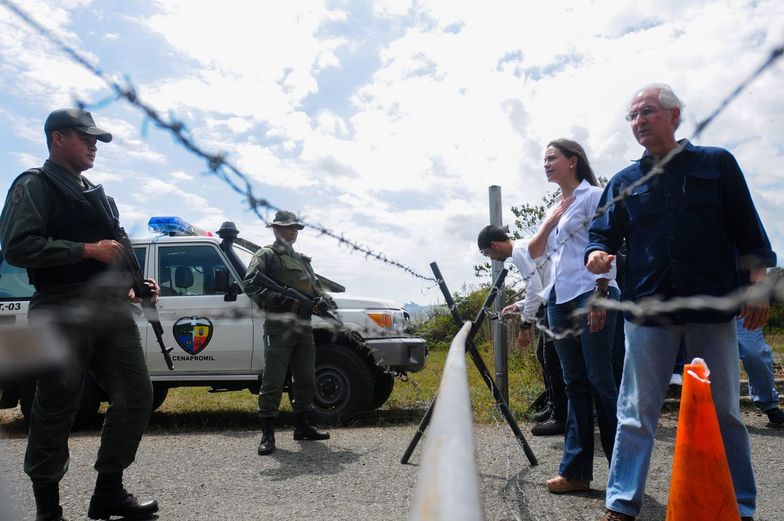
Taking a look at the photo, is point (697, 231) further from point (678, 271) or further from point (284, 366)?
point (284, 366)

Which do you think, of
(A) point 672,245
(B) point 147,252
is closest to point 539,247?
(A) point 672,245

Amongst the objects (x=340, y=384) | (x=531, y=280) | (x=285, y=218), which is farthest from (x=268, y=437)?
(x=285, y=218)

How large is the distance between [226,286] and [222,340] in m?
0.64

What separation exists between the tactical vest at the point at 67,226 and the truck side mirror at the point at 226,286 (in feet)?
10.3

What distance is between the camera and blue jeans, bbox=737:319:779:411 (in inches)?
232

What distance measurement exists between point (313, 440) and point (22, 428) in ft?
11.5

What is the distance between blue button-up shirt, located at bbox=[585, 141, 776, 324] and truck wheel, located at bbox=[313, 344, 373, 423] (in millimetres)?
4024

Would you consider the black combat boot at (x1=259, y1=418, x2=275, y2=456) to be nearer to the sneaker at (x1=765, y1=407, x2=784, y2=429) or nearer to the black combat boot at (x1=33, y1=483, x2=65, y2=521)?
the black combat boot at (x1=33, y1=483, x2=65, y2=521)

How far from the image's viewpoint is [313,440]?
231 inches

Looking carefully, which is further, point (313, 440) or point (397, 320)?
point (397, 320)

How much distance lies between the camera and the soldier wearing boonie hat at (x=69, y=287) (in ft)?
9.20

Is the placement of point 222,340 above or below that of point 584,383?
above

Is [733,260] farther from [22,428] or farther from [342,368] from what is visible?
[22,428]

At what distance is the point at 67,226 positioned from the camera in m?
3.10
